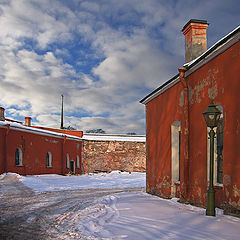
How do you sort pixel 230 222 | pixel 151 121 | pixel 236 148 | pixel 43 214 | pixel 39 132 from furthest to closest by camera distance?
pixel 39 132
pixel 151 121
pixel 43 214
pixel 236 148
pixel 230 222

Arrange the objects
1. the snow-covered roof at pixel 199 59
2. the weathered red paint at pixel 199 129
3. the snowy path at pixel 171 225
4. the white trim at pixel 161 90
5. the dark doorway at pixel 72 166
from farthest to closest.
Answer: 1. the dark doorway at pixel 72 166
2. the white trim at pixel 161 90
3. the weathered red paint at pixel 199 129
4. the snow-covered roof at pixel 199 59
5. the snowy path at pixel 171 225

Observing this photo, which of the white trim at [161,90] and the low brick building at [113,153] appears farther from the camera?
the low brick building at [113,153]

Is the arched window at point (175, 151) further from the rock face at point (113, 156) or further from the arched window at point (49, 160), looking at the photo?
the rock face at point (113, 156)

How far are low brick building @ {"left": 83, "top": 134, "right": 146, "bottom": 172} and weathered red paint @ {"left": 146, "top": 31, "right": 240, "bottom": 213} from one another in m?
19.1

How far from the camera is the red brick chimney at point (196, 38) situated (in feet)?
34.7

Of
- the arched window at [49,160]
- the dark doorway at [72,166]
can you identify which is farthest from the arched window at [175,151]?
the dark doorway at [72,166]

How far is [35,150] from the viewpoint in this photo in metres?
22.0

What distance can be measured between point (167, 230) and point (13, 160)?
16.6 m

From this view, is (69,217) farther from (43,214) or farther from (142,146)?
(142,146)

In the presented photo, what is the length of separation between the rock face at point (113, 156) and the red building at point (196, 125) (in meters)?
18.9

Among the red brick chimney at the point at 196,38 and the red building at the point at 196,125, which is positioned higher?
the red brick chimney at the point at 196,38

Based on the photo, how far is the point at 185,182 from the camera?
8.34m

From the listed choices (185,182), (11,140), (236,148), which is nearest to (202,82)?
(236,148)

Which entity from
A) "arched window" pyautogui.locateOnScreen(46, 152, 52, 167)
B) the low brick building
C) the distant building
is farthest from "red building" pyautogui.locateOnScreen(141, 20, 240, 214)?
the low brick building
